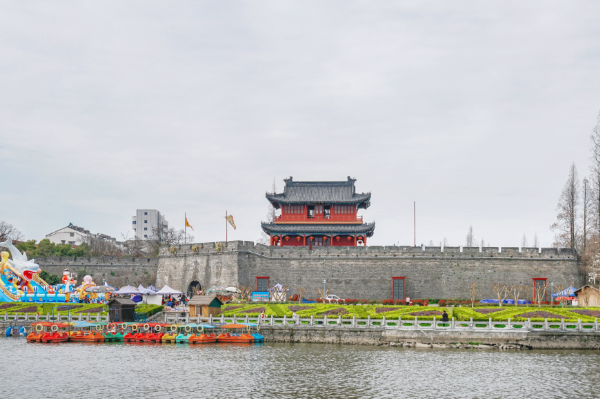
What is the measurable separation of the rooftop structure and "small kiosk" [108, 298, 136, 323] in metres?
22.6

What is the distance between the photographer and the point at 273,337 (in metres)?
33.5

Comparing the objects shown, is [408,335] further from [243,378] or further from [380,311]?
[243,378]

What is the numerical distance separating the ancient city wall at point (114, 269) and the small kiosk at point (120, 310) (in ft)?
68.5

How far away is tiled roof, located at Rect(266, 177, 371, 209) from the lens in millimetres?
60062

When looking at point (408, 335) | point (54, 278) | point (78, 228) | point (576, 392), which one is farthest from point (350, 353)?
point (78, 228)

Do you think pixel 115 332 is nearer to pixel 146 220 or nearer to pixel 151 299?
pixel 151 299

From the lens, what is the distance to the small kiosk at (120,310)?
36906 mm

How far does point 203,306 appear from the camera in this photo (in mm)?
36812

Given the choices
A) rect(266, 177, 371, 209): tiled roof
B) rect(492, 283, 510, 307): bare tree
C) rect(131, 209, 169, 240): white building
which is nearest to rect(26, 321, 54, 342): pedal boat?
rect(266, 177, 371, 209): tiled roof

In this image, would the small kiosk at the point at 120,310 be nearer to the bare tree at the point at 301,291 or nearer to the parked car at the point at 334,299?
the bare tree at the point at 301,291

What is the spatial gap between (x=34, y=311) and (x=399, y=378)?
27230 millimetres

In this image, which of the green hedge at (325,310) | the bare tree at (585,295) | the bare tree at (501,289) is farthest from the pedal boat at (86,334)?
the bare tree at (585,295)

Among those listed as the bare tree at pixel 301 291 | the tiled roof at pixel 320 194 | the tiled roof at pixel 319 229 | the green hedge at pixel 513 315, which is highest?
the tiled roof at pixel 320 194

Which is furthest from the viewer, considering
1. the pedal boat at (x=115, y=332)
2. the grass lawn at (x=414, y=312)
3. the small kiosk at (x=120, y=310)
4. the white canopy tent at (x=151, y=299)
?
the white canopy tent at (x=151, y=299)
